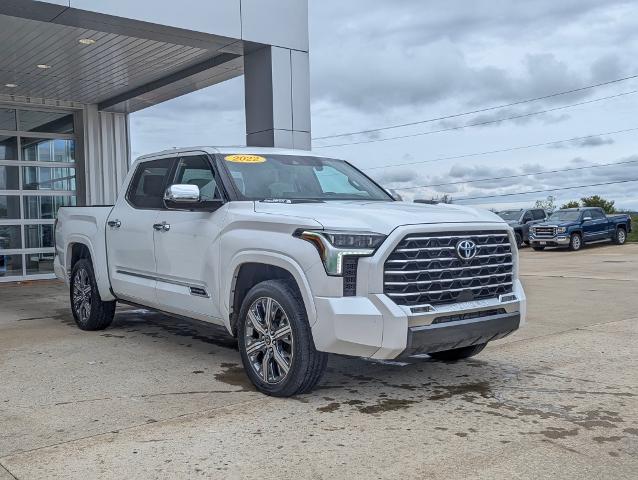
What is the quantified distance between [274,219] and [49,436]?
6.82 ft

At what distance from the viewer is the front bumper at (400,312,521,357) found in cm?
456

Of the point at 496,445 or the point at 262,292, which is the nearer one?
the point at 496,445

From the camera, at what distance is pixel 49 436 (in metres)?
4.23

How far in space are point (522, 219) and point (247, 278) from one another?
2563cm

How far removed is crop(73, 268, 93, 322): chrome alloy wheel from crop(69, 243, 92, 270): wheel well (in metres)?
0.21

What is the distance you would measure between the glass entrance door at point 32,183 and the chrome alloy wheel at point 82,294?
8.15 metres

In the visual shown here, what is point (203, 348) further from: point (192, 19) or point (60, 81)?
point (60, 81)

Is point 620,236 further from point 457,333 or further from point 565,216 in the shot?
point 457,333

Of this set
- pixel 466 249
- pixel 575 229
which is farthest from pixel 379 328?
pixel 575 229

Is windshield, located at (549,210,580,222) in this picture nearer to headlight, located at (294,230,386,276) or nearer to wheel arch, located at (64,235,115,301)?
wheel arch, located at (64,235,115,301)

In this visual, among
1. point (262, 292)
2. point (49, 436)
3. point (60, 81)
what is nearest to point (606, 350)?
point (262, 292)

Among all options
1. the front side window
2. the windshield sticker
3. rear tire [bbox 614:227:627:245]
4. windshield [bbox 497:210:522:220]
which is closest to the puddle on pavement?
the front side window

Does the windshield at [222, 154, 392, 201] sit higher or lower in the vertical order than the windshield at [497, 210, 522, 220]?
higher

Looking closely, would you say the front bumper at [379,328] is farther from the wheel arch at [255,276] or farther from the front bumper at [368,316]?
the wheel arch at [255,276]
